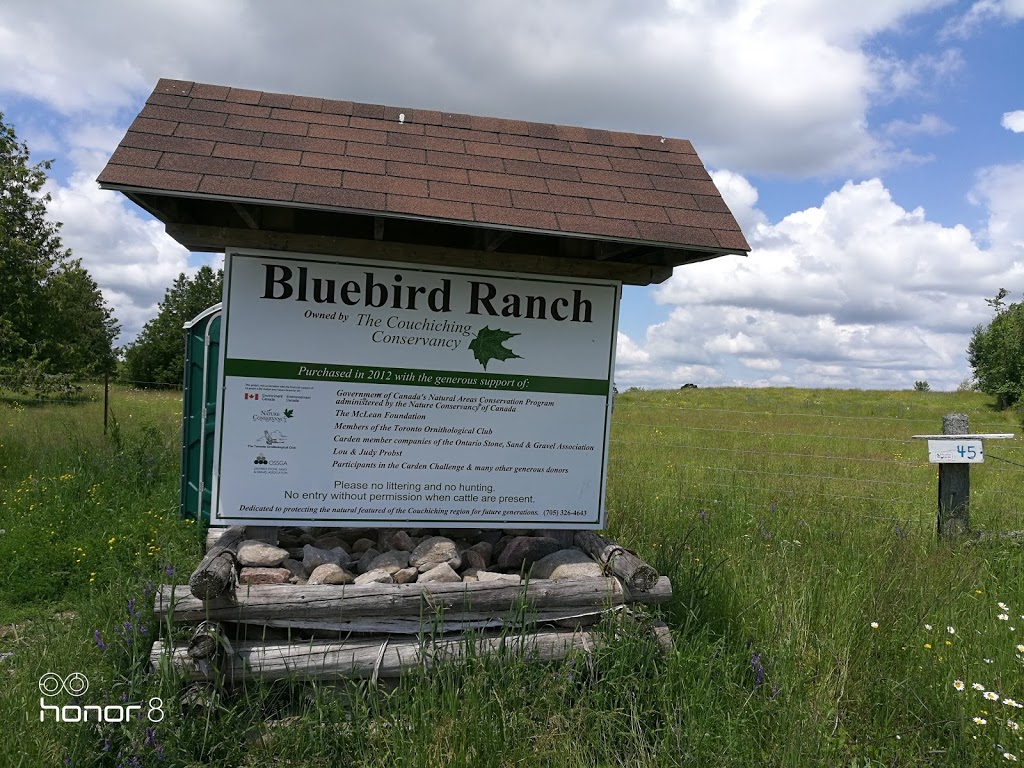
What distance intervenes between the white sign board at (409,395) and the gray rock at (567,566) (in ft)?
0.91

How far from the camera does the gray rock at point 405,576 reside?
473 cm

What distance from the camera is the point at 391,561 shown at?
4.96m

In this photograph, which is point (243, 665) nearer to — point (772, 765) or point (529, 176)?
point (772, 765)

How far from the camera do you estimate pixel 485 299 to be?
17.0ft

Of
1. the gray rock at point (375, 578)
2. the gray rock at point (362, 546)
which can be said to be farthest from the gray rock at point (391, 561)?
the gray rock at point (362, 546)

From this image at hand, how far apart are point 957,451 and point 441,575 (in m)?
5.14

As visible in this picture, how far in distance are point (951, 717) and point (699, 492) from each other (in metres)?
4.62

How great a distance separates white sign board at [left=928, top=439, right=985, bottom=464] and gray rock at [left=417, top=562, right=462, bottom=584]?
15.8 feet

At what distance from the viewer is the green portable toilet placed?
7.25m

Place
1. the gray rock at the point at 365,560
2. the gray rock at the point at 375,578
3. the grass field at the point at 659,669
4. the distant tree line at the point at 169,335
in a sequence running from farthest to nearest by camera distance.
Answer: the distant tree line at the point at 169,335, the gray rock at the point at 365,560, the gray rock at the point at 375,578, the grass field at the point at 659,669

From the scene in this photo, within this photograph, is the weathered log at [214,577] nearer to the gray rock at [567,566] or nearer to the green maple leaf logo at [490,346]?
the gray rock at [567,566]

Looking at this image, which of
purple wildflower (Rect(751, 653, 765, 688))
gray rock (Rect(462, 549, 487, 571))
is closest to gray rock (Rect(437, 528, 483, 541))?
gray rock (Rect(462, 549, 487, 571))

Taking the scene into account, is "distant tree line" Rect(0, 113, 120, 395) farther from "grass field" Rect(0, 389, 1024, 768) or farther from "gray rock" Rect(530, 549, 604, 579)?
"gray rock" Rect(530, 549, 604, 579)

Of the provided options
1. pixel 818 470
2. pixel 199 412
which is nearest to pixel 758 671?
pixel 199 412
